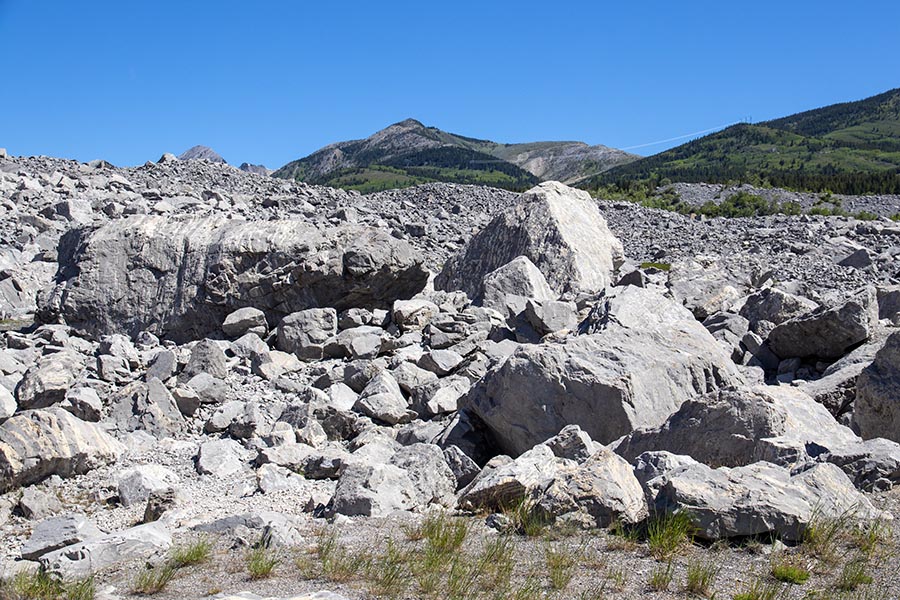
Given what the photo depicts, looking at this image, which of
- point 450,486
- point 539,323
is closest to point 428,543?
point 450,486

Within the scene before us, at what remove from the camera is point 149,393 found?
40.5 ft

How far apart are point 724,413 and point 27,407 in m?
10.6

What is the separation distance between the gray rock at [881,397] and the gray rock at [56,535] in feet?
30.0

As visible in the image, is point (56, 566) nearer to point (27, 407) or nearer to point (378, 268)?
point (27, 407)

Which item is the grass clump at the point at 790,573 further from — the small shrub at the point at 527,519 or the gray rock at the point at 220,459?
the gray rock at the point at 220,459

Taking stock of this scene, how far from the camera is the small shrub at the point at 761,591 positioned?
5527mm

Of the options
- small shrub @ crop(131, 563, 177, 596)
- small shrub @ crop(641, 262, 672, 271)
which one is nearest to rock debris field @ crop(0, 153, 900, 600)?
small shrub @ crop(131, 563, 177, 596)

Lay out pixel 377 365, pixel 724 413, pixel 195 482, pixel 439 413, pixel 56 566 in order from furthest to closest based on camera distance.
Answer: pixel 377 365
pixel 439 413
pixel 195 482
pixel 724 413
pixel 56 566

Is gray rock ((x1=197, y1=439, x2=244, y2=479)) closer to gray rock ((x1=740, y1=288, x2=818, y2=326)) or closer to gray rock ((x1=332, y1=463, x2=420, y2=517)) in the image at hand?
gray rock ((x1=332, y1=463, x2=420, y2=517))

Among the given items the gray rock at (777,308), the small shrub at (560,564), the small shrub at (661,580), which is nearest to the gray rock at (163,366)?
the small shrub at (560,564)

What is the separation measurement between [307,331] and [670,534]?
387 inches

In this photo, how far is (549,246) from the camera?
61.3 ft

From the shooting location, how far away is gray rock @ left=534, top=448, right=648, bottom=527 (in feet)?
23.2

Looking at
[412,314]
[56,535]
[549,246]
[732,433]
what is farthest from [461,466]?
[549,246]
